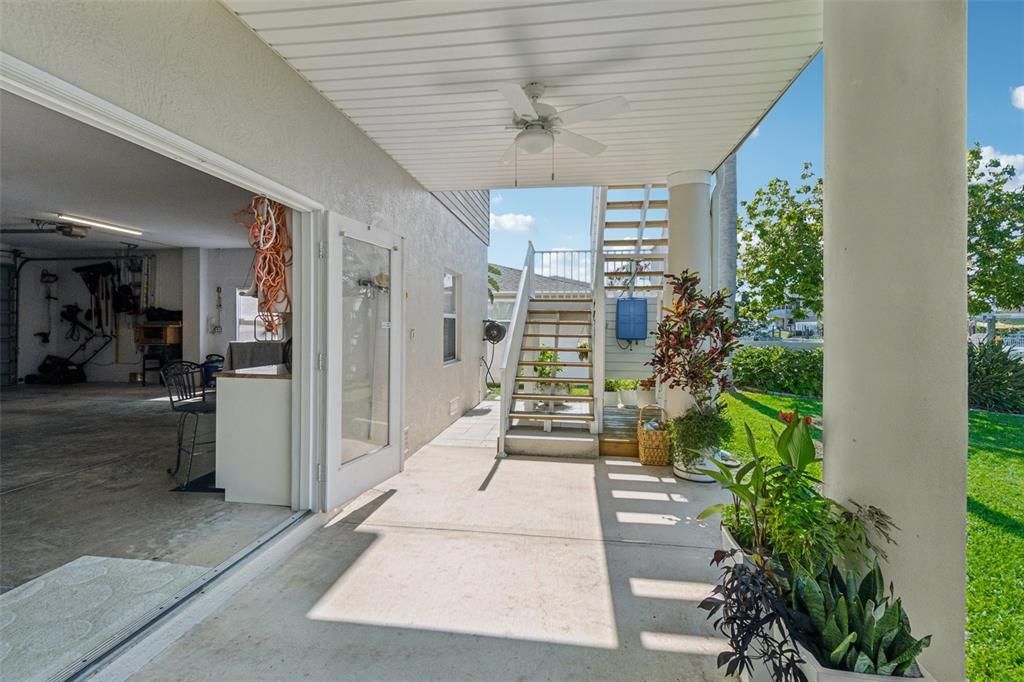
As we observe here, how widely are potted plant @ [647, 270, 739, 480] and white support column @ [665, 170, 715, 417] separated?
286 mm

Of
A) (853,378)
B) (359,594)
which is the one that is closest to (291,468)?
(359,594)

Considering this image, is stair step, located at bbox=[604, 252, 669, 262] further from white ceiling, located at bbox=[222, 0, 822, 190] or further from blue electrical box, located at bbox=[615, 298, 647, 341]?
white ceiling, located at bbox=[222, 0, 822, 190]

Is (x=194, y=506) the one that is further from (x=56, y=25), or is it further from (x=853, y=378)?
(x=853, y=378)

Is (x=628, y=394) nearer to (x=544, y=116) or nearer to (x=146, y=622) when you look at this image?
(x=544, y=116)

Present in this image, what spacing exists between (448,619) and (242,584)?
121cm

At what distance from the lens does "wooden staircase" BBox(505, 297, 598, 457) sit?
5160 mm

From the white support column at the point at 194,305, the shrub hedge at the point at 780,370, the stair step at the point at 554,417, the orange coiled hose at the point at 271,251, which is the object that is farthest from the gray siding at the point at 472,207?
the white support column at the point at 194,305

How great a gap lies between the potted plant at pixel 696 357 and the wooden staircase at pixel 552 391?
116 centimetres

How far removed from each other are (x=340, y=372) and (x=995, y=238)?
8795 mm

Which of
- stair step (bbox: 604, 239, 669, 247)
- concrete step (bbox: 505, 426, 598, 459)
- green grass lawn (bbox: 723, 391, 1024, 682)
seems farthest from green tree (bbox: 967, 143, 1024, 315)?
concrete step (bbox: 505, 426, 598, 459)

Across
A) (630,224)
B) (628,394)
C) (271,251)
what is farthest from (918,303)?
(630,224)

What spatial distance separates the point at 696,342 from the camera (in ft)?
14.4

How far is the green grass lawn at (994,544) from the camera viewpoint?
211 centimetres

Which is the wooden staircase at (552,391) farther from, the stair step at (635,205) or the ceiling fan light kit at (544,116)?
the ceiling fan light kit at (544,116)
